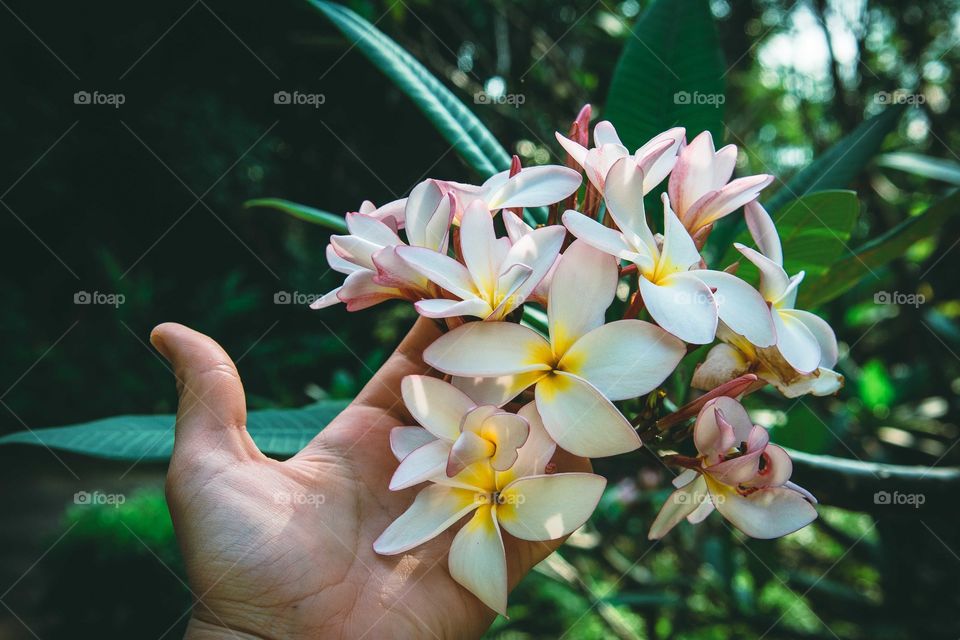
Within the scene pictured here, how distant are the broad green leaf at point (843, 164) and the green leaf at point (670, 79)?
7.4 inches

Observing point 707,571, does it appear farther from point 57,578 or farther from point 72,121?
point 72,121

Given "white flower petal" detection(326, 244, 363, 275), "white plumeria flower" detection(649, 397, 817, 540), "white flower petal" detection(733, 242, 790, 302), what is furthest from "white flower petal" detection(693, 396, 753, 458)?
"white flower petal" detection(326, 244, 363, 275)

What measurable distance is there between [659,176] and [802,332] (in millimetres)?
184

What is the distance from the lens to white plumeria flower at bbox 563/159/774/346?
0.53 meters

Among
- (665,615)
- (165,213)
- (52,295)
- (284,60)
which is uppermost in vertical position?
(284,60)

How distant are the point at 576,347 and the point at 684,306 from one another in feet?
0.30

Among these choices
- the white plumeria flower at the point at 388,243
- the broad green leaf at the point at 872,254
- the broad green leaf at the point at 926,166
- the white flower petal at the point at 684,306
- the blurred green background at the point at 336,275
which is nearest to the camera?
the white flower petal at the point at 684,306

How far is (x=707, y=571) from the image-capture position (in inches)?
77.5

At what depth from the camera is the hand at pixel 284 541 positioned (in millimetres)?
737

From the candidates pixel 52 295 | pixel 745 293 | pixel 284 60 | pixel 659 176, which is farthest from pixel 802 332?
pixel 52 295

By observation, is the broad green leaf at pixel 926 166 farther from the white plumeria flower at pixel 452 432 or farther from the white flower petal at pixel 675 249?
the white plumeria flower at pixel 452 432

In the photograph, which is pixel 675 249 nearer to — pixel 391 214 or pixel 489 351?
pixel 489 351

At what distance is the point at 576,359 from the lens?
57 cm

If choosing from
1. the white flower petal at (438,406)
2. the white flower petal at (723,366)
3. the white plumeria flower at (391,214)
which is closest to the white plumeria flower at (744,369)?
the white flower petal at (723,366)
